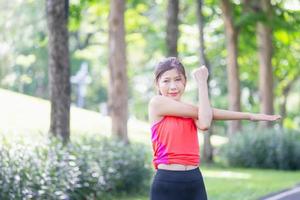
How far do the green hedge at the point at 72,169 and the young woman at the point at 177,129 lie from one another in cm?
512

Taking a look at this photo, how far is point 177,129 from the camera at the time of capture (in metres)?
5.04

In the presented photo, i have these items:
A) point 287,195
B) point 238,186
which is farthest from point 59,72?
point 238,186

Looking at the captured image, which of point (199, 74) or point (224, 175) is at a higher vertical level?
point (199, 74)

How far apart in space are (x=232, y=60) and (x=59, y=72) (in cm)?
1620

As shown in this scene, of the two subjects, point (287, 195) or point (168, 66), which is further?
point (287, 195)

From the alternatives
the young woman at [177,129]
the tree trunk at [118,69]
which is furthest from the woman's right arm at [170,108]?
the tree trunk at [118,69]

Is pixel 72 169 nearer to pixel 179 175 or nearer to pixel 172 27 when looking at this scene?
pixel 179 175

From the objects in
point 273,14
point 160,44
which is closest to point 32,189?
point 273,14

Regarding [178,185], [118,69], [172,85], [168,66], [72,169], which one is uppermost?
[118,69]

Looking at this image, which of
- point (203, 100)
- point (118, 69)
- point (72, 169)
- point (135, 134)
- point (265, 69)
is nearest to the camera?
point (203, 100)

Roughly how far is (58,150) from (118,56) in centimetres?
631

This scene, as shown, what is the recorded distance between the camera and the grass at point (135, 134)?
1472cm

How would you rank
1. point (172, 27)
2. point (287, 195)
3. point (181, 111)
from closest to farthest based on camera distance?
point (181, 111), point (287, 195), point (172, 27)

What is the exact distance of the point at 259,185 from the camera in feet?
57.7
